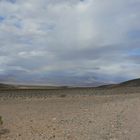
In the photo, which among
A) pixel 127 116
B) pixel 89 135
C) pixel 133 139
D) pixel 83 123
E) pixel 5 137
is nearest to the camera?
pixel 133 139

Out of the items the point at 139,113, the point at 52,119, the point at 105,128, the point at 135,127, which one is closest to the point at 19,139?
the point at 105,128

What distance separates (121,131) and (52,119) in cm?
672

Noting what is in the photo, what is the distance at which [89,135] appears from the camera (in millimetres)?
15141

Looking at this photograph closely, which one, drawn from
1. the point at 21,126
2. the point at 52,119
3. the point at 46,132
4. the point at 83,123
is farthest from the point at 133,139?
the point at 52,119

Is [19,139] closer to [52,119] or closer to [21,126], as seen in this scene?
[21,126]

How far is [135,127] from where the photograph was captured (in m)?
16.6

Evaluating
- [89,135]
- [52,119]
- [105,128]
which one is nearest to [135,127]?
[105,128]

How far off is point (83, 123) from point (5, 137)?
4.08 metres

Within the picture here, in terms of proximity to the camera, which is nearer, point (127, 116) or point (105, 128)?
point (105, 128)

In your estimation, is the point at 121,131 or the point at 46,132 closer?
the point at 121,131

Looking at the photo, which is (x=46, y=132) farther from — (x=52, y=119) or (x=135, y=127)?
(x=52, y=119)

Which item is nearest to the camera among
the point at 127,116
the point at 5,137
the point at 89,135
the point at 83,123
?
the point at 89,135

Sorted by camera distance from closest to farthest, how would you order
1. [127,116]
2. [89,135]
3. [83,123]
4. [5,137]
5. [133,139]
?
1. [133,139]
2. [89,135]
3. [5,137]
4. [83,123]
5. [127,116]

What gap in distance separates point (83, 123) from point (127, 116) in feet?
9.90
